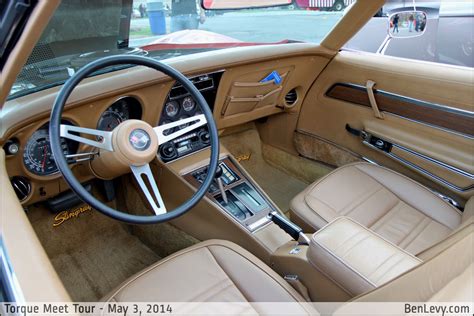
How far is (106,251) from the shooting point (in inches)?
82.0

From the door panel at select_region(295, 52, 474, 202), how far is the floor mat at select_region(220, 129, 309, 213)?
35 cm

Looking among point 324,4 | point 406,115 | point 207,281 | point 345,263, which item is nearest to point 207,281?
point 207,281

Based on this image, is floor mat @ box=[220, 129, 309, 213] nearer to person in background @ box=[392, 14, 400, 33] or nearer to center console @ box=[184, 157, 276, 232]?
center console @ box=[184, 157, 276, 232]

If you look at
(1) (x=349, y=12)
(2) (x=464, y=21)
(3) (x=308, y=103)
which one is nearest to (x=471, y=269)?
(1) (x=349, y=12)

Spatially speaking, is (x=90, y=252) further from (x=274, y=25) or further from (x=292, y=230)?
(x=274, y=25)

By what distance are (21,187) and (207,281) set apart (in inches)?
32.6

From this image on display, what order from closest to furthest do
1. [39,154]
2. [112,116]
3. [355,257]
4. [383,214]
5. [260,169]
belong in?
1. [355,257]
2. [39,154]
3. [112,116]
4. [383,214]
5. [260,169]

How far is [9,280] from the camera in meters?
0.77

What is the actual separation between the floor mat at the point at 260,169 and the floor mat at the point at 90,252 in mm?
848

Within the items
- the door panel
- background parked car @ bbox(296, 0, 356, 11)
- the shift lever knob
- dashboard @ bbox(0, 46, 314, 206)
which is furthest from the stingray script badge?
background parked car @ bbox(296, 0, 356, 11)

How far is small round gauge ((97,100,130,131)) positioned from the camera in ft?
5.44

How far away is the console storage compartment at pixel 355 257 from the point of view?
45.8 inches

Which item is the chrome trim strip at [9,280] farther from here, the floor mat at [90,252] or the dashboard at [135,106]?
the floor mat at [90,252]

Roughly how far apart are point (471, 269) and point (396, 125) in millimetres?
1452
